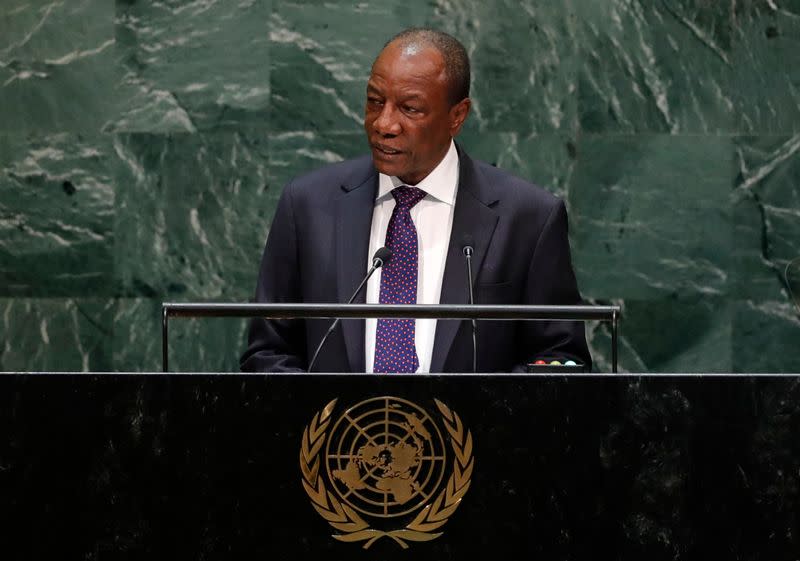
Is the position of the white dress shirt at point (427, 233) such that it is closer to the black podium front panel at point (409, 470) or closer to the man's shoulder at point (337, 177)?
A: the man's shoulder at point (337, 177)

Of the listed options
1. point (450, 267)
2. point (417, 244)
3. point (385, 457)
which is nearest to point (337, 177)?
point (417, 244)

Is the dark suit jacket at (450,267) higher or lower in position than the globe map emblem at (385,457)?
higher

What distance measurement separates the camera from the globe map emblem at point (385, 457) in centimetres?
263

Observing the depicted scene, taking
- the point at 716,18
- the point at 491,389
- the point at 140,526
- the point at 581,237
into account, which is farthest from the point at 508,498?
the point at 716,18

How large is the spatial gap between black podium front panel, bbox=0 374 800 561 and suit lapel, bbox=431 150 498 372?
92 centimetres

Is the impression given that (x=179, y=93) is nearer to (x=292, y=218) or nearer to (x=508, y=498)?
(x=292, y=218)

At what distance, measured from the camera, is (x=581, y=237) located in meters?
5.36

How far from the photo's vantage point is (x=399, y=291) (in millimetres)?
3633

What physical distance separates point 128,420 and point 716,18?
3417mm

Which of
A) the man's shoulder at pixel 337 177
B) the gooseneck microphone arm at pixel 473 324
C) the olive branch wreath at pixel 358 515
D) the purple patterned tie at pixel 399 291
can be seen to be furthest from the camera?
the man's shoulder at pixel 337 177

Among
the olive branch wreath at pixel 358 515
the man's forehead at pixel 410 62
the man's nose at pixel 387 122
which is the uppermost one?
the man's forehead at pixel 410 62

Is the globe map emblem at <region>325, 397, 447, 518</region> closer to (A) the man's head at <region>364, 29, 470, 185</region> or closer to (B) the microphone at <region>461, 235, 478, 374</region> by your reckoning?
(B) the microphone at <region>461, 235, 478, 374</region>

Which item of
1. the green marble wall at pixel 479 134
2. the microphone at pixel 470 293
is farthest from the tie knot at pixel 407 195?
the green marble wall at pixel 479 134

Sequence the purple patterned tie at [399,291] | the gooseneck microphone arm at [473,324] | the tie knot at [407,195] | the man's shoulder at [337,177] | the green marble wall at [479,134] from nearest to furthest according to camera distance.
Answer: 1. the gooseneck microphone arm at [473,324]
2. the purple patterned tie at [399,291]
3. the tie knot at [407,195]
4. the man's shoulder at [337,177]
5. the green marble wall at [479,134]
